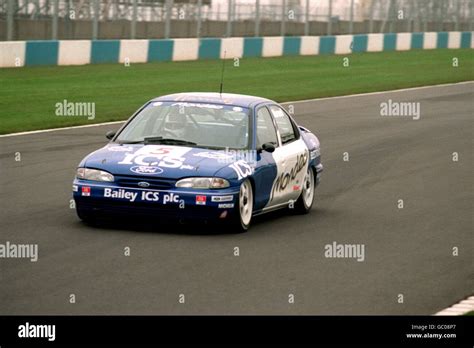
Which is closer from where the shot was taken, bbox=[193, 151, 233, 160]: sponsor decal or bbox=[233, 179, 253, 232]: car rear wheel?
bbox=[233, 179, 253, 232]: car rear wheel

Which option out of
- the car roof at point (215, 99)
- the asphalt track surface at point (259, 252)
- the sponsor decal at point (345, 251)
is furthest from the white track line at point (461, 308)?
the car roof at point (215, 99)

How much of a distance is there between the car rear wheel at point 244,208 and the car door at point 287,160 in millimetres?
593

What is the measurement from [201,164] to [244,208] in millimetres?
641

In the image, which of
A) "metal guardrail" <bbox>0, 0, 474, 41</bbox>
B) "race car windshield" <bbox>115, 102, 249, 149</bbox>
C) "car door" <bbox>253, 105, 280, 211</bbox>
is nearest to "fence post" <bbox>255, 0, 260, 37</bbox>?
"metal guardrail" <bbox>0, 0, 474, 41</bbox>

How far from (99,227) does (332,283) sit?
297 cm

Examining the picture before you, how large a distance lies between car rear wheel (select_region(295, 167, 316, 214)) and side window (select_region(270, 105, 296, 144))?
497 millimetres

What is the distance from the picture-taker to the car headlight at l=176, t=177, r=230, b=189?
12.1m

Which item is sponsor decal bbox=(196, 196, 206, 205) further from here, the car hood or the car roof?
the car roof

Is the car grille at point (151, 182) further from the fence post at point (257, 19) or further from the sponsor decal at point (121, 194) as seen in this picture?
the fence post at point (257, 19)

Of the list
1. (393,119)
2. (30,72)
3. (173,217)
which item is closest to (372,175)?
(173,217)

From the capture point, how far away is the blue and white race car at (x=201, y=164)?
12109 mm

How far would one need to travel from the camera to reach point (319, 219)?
1391 cm
